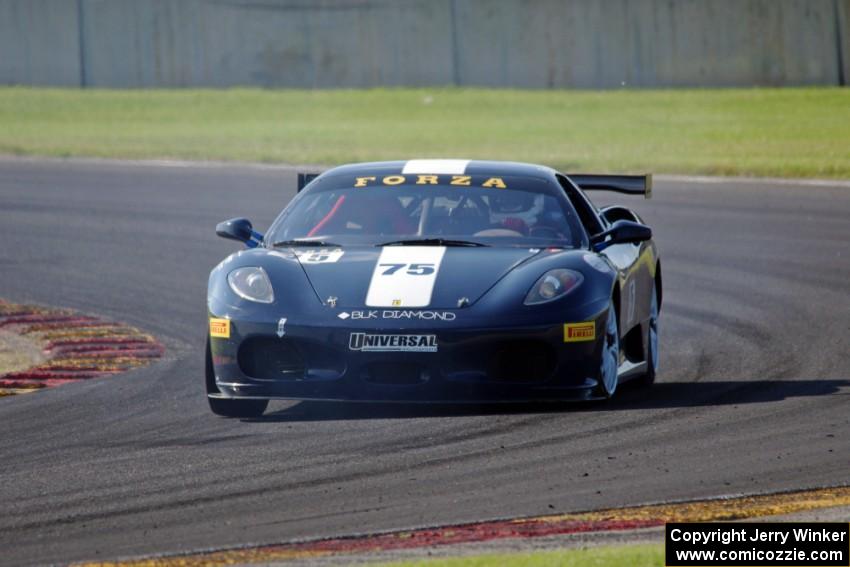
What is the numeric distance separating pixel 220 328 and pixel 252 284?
27cm

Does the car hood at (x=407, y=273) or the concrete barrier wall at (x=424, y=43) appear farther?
the concrete barrier wall at (x=424, y=43)

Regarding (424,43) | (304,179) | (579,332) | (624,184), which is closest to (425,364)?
(579,332)

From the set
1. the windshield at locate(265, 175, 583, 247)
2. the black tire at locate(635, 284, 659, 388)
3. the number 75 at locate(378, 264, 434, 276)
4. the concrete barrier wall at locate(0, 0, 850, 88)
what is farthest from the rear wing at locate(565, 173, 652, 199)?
the concrete barrier wall at locate(0, 0, 850, 88)

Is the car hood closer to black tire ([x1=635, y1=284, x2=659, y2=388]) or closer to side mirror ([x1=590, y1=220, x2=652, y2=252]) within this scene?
side mirror ([x1=590, y1=220, x2=652, y2=252])

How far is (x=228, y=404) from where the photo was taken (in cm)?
827

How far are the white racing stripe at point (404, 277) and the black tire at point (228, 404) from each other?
785mm

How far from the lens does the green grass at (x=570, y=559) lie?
510cm

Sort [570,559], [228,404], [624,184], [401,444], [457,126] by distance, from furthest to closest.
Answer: [457,126]
[624,184]
[228,404]
[401,444]
[570,559]

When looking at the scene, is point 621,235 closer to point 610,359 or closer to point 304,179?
point 610,359

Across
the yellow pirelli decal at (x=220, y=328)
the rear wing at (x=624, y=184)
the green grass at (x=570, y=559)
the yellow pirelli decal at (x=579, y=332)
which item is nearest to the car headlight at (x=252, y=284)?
the yellow pirelli decal at (x=220, y=328)

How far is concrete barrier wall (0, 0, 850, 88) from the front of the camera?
29.7 m

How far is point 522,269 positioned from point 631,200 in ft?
40.4

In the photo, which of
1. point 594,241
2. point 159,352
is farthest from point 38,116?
point 594,241

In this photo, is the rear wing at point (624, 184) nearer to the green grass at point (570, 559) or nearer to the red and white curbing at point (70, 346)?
the red and white curbing at point (70, 346)
